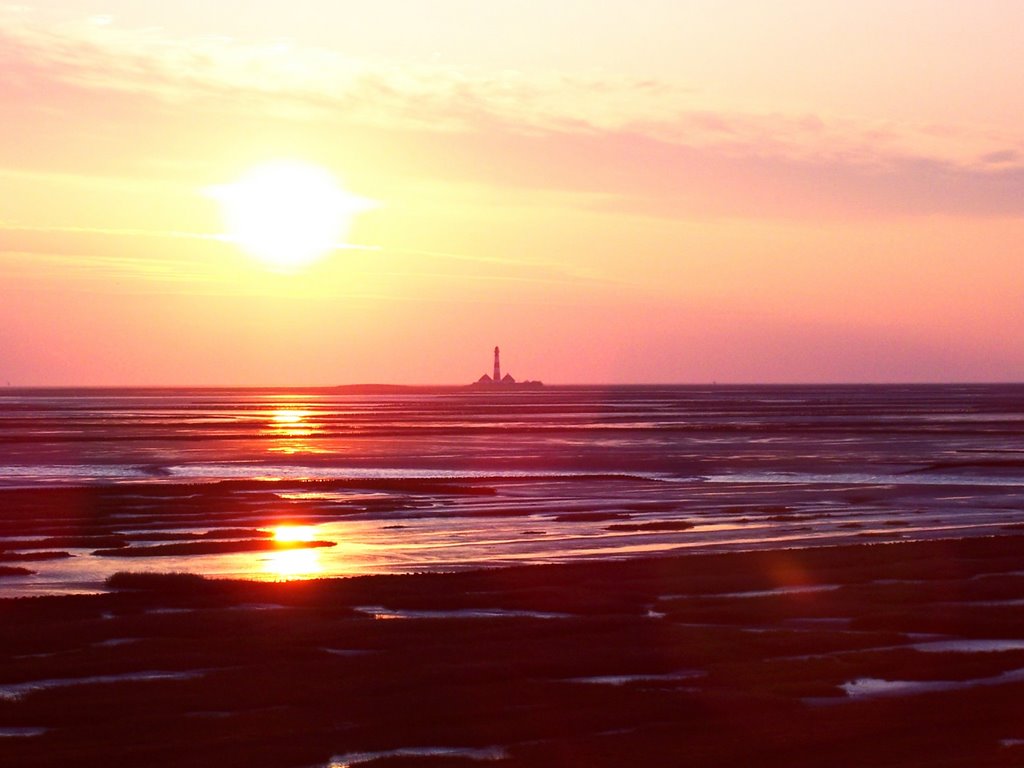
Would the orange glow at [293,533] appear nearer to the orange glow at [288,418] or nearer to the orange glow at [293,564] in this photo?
the orange glow at [293,564]

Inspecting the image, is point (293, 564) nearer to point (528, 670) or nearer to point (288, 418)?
point (528, 670)

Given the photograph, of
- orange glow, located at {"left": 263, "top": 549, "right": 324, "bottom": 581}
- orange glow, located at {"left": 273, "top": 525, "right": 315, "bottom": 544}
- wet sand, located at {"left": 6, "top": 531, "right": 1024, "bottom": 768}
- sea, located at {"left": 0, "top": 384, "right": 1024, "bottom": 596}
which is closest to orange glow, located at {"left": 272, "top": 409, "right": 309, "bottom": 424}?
sea, located at {"left": 0, "top": 384, "right": 1024, "bottom": 596}

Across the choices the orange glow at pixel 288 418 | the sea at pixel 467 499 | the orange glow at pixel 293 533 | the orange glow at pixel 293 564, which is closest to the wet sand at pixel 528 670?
the orange glow at pixel 293 564

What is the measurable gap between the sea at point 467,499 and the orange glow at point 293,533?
0.07 m

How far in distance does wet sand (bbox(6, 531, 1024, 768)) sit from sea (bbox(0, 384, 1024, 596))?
125 inches

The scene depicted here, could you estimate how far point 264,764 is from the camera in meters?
10.3

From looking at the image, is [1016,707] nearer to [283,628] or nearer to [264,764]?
[264,764]

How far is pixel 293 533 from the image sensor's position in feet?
89.5

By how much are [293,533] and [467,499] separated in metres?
8.78

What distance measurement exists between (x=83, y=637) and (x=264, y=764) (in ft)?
18.5

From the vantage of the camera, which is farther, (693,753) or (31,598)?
(31,598)

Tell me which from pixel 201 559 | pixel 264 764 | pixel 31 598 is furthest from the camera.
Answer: pixel 201 559

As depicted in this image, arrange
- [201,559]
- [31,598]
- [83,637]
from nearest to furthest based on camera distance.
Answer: [83,637]
[31,598]
[201,559]

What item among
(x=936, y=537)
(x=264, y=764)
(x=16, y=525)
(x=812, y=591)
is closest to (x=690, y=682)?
(x=264, y=764)
